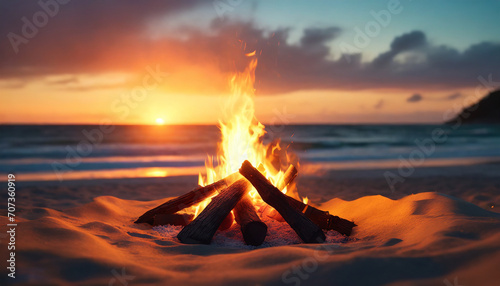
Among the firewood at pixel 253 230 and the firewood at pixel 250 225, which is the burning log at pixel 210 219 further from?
the firewood at pixel 253 230

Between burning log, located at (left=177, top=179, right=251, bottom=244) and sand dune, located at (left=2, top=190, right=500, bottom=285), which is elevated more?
burning log, located at (left=177, top=179, right=251, bottom=244)

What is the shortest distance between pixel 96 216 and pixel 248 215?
103 inches

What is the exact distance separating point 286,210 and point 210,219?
98 centimetres

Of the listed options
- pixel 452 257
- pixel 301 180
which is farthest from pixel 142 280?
pixel 301 180

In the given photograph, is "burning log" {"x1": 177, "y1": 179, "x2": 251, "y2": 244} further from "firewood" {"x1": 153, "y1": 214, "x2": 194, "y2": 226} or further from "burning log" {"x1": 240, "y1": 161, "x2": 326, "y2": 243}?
"firewood" {"x1": 153, "y1": 214, "x2": 194, "y2": 226}

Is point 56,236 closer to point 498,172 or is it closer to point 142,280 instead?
point 142,280

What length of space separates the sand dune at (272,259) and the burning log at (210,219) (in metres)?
0.16

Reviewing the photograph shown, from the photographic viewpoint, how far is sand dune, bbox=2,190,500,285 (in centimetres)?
268

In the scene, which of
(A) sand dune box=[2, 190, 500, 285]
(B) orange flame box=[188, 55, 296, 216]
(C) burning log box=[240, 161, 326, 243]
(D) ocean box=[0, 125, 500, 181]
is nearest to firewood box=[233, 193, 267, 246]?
(A) sand dune box=[2, 190, 500, 285]

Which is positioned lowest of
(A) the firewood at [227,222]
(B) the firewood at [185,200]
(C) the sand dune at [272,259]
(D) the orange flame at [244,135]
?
(C) the sand dune at [272,259]

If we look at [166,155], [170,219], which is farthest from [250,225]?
[166,155]

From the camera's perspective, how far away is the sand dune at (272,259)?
2.68 m

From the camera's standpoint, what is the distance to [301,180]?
433 inches

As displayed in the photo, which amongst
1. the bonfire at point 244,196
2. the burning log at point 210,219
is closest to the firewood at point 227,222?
the bonfire at point 244,196
